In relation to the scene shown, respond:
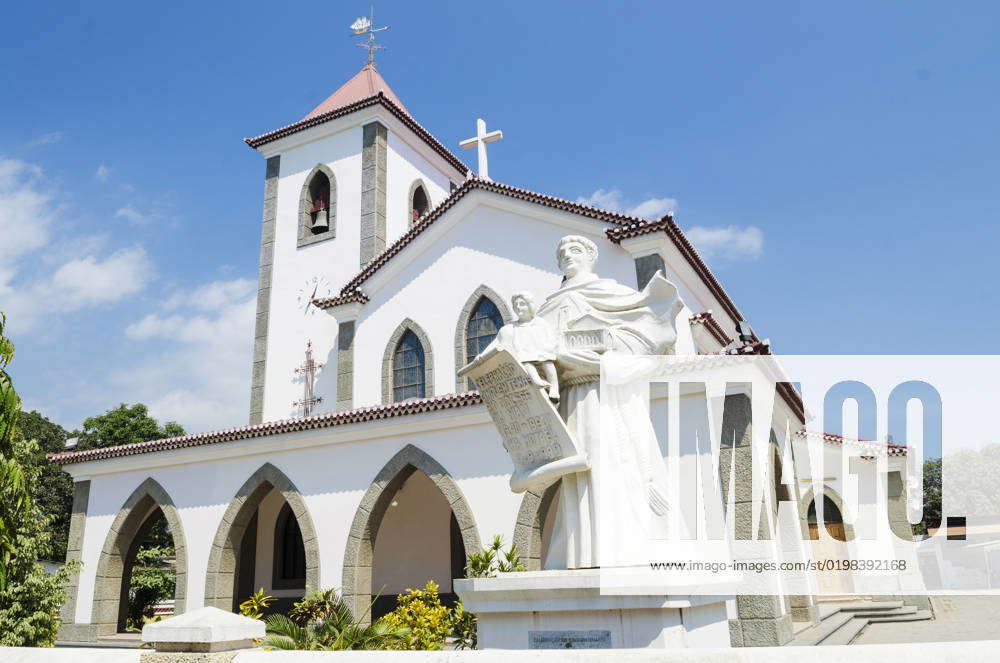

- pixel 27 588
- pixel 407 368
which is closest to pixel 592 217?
pixel 407 368

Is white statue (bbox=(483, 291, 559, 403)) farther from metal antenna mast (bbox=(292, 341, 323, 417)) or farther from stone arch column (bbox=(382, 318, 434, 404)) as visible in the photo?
metal antenna mast (bbox=(292, 341, 323, 417))

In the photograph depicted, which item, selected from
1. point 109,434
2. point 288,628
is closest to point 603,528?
point 288,628

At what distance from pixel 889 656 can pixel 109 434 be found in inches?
1502

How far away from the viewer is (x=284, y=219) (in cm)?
2161

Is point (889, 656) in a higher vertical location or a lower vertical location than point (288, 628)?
higher

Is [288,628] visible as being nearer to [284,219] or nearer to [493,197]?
[493,197]

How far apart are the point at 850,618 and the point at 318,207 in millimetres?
16317

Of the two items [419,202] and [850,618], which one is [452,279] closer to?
[419,202]

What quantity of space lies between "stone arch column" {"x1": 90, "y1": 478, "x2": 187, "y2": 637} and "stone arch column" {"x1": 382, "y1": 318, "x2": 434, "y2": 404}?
482cm

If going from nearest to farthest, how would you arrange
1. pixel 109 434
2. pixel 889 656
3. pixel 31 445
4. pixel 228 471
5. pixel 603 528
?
pixel 889 656
pixel 603 528
pixel 31 445
pixel 228 471
pixel 109 434

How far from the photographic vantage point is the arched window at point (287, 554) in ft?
56.2

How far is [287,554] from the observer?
17.4m

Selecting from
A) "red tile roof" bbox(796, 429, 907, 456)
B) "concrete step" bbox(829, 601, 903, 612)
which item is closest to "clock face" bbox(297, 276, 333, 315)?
"red tile roof" bbox(796, 429, 907, 456)

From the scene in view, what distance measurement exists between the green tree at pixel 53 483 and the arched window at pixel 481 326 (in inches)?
861
